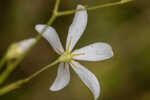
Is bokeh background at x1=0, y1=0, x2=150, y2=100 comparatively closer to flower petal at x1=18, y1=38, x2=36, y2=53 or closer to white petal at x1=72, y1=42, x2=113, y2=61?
white petal at x1=72, y1=42, x2=113, y2=61

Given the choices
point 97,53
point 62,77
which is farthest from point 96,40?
point 62,77

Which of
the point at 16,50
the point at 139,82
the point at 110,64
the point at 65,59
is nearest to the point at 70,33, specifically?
the point at 65,59

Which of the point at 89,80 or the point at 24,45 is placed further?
the point at 89,80

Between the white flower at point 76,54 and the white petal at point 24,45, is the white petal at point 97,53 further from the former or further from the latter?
the white petal at point 24,45

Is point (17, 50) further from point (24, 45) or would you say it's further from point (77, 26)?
point (77, 26)

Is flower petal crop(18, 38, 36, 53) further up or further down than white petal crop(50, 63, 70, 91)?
further up

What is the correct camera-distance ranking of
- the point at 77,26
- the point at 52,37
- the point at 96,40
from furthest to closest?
the point at 96,40 → the point at 77,26 → the point at 52,37

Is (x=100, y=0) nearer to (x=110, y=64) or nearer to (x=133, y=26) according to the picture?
(x=133, y=26)

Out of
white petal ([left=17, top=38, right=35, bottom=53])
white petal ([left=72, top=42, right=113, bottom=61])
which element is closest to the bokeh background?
white petal ([left=72, top=42, right=113, bottom=61])
